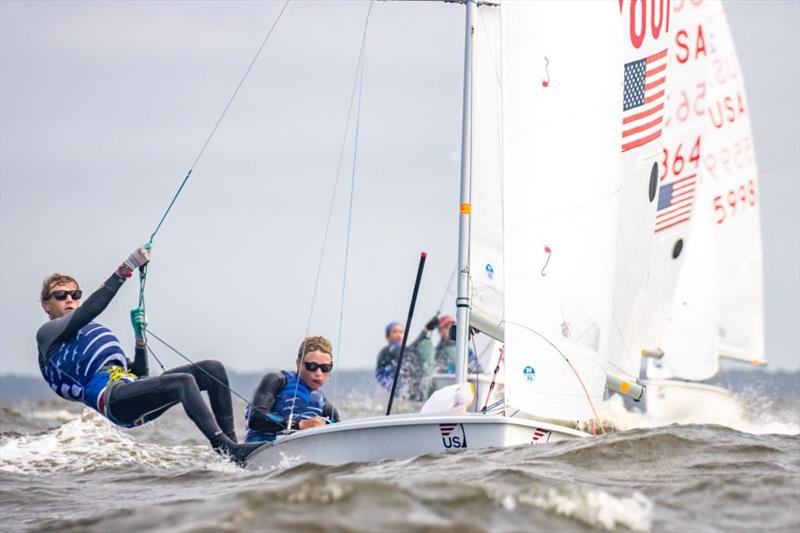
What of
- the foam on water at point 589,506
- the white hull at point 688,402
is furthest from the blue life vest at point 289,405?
the white hull at point 688,402

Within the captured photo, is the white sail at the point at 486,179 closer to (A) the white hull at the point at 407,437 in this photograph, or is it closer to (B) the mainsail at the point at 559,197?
(B) the mainsail at the point at 559,197

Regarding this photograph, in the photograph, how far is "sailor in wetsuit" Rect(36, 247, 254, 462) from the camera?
8156 millimetres

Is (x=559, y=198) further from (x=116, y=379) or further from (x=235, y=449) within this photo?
(x=116, y=379)

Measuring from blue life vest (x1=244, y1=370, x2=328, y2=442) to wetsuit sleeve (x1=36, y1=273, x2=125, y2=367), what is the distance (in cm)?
124

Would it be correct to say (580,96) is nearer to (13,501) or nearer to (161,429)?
→ (13,501)

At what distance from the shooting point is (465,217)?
9.30 metres

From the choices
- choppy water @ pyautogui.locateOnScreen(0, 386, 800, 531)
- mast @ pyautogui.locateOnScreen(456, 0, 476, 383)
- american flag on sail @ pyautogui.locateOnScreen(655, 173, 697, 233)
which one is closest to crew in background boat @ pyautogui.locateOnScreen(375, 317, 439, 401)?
american flag on sail @ pyautogui.locateOnScreen(655, 173, 697, 233)

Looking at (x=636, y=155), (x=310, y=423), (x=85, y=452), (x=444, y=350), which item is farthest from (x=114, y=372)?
(x=444, y=350)

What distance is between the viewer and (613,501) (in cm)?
539

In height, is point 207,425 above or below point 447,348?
below

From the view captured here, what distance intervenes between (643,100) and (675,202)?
416 centimetres

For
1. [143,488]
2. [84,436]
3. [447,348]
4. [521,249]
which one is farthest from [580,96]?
[447,348]

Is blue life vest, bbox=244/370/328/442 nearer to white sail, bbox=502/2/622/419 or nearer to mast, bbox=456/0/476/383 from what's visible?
mast, bbox=456/0/476/383

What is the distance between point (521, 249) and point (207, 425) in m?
2.23
